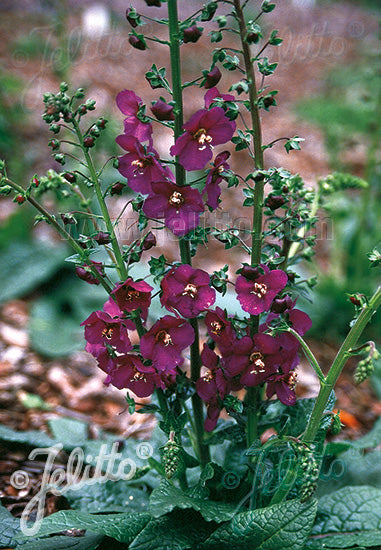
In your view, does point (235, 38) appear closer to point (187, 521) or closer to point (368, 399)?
point (368, 399)

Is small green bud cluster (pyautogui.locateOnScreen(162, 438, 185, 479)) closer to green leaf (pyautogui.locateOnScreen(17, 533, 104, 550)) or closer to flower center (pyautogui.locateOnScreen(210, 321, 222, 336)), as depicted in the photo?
flower center (pyautogui.locateOnScreen(210, 321, 222, 336))

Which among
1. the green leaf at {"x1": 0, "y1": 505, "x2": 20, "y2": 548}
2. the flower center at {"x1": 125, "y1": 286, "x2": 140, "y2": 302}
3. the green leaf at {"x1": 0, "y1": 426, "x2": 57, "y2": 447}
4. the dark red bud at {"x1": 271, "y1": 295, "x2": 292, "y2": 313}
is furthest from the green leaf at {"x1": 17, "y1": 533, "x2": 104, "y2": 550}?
the dark red bud at {"x1": 271, "y1": 295, "x2": 292, "y2": 313}

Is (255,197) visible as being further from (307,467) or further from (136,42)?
(307,467)

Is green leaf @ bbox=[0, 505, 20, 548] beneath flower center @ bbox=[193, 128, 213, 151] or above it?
beneath

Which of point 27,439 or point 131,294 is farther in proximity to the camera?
point 27,439

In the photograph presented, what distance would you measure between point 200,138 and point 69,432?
1.16 metres

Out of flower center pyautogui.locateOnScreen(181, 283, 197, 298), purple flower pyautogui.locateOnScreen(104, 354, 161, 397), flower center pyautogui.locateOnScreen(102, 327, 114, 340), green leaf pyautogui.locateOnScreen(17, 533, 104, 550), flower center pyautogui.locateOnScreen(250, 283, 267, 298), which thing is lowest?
green leaf pyautogui.locateOnScreen(17, 533, 104, 550)

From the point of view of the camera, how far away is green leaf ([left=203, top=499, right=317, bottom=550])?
127 cm

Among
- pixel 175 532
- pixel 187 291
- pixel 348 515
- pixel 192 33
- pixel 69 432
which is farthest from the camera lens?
pixel 69 432

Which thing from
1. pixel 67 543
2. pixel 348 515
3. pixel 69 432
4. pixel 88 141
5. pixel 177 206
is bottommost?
pixel 67 543

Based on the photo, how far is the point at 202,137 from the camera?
120 centimetres

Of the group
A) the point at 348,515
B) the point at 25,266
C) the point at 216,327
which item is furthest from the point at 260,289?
the point at 25,266

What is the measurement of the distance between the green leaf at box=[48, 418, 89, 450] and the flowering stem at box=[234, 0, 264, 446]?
633 millimetres

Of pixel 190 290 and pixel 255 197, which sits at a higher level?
pixel 255 197
